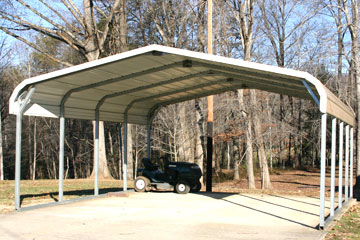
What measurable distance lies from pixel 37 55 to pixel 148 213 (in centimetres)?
2473

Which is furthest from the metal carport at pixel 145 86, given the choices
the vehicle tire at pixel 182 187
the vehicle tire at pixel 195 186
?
the vehicle tire at pixel 195 186

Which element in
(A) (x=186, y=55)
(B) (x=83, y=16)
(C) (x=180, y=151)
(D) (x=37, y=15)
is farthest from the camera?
(C) (x=180, y=151)

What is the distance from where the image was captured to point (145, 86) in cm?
1047

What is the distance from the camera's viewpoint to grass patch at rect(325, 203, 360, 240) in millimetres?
6367

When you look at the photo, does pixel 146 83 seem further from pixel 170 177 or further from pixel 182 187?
pixel 182 187

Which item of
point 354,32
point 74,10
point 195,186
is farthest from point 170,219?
point 74,10

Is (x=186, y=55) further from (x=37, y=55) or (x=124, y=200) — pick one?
(x=37, y=55)

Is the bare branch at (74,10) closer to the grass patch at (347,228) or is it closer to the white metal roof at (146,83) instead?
the white metal roof at (146,83)

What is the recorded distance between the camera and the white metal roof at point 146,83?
7645 millimetres

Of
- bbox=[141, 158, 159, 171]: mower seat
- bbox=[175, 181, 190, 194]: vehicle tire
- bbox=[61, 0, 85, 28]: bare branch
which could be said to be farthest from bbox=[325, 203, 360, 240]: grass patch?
bbox=[61, 0, 85, 28]: bare branch

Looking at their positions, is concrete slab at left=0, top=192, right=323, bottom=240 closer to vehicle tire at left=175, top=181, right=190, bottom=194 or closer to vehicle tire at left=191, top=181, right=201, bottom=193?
vehicle tire at left=175, top=181, right=190, bottom=194

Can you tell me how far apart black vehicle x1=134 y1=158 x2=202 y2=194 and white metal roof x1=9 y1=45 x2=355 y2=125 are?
5.81 ft

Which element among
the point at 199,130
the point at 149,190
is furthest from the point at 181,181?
the point at 199,130

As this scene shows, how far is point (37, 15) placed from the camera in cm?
1845
